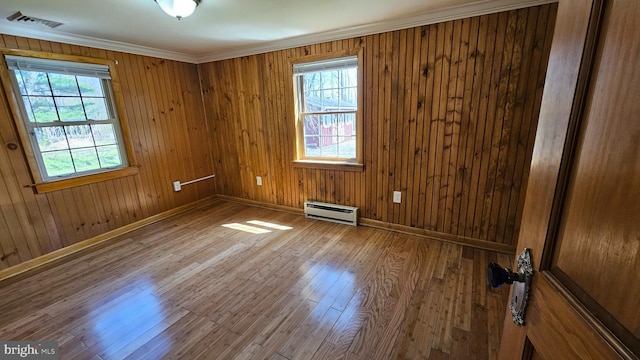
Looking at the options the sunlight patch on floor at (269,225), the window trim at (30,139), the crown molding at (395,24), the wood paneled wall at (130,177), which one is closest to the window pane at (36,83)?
the window trim at (30,139)

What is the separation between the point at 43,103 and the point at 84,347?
2368mm

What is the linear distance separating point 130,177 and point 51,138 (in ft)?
2.67

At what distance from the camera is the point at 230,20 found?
94.2 inches

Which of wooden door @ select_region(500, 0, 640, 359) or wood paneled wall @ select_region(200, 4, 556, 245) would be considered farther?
wood paneled wall @ select_region(200, 4, 556, 245)

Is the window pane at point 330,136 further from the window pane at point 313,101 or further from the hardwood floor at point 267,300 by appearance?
the hardwood floor at point 267,300

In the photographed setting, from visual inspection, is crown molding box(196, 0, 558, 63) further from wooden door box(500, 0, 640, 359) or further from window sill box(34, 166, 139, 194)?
wooden door box(500, 0, 640, 359)

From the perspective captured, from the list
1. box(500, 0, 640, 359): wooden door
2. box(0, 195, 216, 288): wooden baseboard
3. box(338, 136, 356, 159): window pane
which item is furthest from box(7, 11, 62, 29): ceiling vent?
box(500, 0, 640, 359): wooden door

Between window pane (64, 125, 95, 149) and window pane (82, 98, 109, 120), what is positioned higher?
window pane (82, 98, 109, 120)

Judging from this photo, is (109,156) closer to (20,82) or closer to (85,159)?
(85,159)

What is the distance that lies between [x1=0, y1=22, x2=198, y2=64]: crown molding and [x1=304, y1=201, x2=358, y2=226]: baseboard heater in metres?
2.64

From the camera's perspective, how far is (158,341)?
5.49 ft

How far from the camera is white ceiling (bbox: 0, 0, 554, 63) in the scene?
205cm

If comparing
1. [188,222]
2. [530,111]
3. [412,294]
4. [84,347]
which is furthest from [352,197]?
[84,347]

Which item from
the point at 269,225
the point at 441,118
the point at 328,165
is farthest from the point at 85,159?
the point at 441,118
